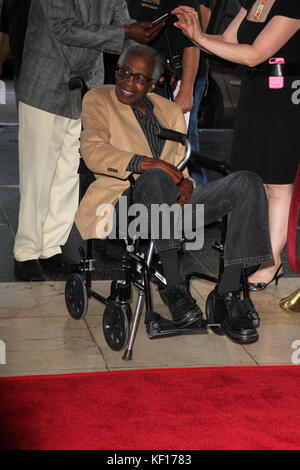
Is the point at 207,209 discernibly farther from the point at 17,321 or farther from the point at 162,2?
the point at 162,2

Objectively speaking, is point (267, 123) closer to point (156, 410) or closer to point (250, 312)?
point (250, 312)

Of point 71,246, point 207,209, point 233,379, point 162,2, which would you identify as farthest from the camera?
point 71,246

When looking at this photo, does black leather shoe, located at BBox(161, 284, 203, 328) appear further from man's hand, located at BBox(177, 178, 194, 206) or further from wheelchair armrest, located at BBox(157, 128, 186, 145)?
wheelchair armrest, located at BBox(157, 128, 186, 145)

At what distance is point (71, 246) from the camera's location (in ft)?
20.0

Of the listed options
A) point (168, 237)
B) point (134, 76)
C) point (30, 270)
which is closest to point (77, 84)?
point (134, 76)

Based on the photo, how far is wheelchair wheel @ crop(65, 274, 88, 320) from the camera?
4.57 m

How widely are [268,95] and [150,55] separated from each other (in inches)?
37.7

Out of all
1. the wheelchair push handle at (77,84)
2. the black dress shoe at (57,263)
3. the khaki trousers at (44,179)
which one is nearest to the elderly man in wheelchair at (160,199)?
the wheelchair push handle at (77,84)

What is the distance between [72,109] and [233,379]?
2071mm

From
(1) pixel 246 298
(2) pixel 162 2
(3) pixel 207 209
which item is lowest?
(1) pixel 246 298

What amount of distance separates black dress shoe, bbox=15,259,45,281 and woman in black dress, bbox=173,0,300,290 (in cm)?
131

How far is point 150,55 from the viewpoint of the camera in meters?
4.36
